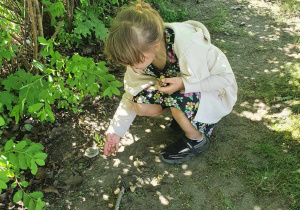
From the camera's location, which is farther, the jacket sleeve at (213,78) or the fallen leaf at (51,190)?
the fallen leaf at (51,190)

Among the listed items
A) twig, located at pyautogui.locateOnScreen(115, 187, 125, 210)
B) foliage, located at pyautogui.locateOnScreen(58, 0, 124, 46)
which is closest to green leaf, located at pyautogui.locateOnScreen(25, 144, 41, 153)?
twig, located at pyautogui.locateOnScreen(115, 187, 125, 210)

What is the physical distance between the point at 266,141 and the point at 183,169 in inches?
36.5

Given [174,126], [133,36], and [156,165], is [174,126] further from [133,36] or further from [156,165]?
[133,36]

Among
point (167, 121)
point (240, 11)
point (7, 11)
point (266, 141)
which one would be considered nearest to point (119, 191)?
point (167, 121)

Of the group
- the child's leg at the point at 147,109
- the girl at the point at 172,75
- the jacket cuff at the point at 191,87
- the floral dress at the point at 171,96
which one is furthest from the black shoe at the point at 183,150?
the jacket cuff at the point at 191,87

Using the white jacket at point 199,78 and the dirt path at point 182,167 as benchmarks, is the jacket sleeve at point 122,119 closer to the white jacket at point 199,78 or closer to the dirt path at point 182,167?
the white jacket at point 199,78

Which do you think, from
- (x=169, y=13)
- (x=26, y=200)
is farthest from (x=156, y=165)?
(x=169, y=13)

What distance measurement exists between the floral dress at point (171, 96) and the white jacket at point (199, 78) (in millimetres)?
51

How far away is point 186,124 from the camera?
8.47ft

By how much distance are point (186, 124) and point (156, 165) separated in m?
0.51

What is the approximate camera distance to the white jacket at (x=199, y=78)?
2.16 metres

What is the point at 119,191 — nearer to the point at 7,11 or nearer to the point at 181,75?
the point at 181,75

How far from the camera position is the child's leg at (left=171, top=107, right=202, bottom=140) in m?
2.51

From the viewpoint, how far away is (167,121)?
10.3 feet
